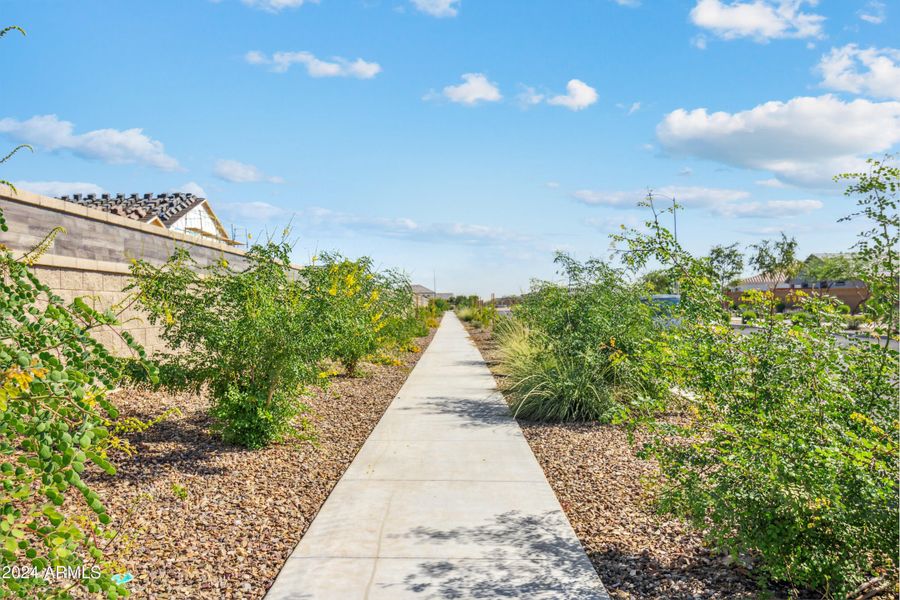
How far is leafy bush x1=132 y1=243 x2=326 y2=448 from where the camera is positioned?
22.7ft

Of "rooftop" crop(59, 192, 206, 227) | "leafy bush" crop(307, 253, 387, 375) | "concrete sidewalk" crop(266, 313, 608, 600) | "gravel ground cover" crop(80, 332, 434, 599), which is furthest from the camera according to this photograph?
"rooftop" crop(59, 192, 206, 227)

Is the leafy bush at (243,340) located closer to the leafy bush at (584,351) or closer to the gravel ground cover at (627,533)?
the gravel ground cover at (627,533)

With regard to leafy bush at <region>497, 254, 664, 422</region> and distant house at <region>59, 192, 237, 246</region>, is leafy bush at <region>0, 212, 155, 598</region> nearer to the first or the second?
leafy bush at <region>497, 254, 664, 422</region>

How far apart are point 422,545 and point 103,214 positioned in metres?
6.98

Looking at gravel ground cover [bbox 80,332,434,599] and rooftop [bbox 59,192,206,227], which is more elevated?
rooftop [bbox 59,192,206,227]

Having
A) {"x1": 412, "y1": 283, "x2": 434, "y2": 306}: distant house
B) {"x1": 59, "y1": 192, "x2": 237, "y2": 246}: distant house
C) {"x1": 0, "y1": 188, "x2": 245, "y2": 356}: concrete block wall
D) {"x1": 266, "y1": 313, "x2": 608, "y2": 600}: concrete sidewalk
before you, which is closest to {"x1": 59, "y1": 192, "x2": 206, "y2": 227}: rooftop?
{"x1": 59, "y1": 192, "x2": 237, "y2": 246}: distant house

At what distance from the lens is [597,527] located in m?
5.38

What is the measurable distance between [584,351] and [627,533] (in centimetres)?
518

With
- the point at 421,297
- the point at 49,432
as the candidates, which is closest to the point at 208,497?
the point at 49,432

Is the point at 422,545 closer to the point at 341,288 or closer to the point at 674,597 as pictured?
the point at 674,597

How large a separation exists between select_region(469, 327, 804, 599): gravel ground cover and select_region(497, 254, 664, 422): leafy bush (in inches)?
53.0

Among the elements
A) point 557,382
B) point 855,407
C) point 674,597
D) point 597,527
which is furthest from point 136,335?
point 855,407

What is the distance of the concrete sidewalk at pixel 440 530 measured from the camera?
4.29 metres

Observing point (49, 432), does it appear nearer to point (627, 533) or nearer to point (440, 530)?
point (440, 530)
